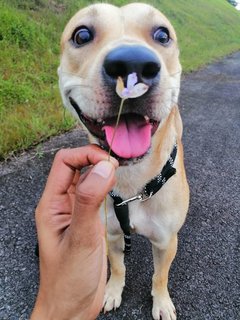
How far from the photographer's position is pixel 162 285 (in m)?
2.72

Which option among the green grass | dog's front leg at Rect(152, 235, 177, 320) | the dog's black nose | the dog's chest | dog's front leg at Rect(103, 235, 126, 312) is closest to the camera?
the dog's black nose

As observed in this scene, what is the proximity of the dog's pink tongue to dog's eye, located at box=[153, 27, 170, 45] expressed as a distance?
734mm

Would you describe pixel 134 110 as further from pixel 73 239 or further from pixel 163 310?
pixel 163 310

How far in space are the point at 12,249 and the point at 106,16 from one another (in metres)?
1.91

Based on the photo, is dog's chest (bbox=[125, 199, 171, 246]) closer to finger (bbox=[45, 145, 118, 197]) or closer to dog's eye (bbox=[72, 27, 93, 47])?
finger (bbox=[45, 145, 118, 197])

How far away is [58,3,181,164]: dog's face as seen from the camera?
1689mm

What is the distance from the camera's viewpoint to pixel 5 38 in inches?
277

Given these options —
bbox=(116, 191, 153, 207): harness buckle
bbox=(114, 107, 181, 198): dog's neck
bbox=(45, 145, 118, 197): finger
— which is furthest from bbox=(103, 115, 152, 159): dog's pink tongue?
bbox=(116, 191, 153, 207): harness buckle

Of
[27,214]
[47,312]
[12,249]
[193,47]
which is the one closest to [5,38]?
[27,214]

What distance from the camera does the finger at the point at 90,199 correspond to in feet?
4.63

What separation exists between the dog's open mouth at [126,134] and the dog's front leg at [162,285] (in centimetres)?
104

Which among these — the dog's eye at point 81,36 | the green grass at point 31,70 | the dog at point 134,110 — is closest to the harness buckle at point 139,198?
the dog at point 134,110

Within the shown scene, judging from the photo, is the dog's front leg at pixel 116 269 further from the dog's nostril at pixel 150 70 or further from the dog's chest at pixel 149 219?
the dog's nostril at pixel 150 70

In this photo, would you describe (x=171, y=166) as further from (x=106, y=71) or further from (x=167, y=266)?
(x=106, y=71)
